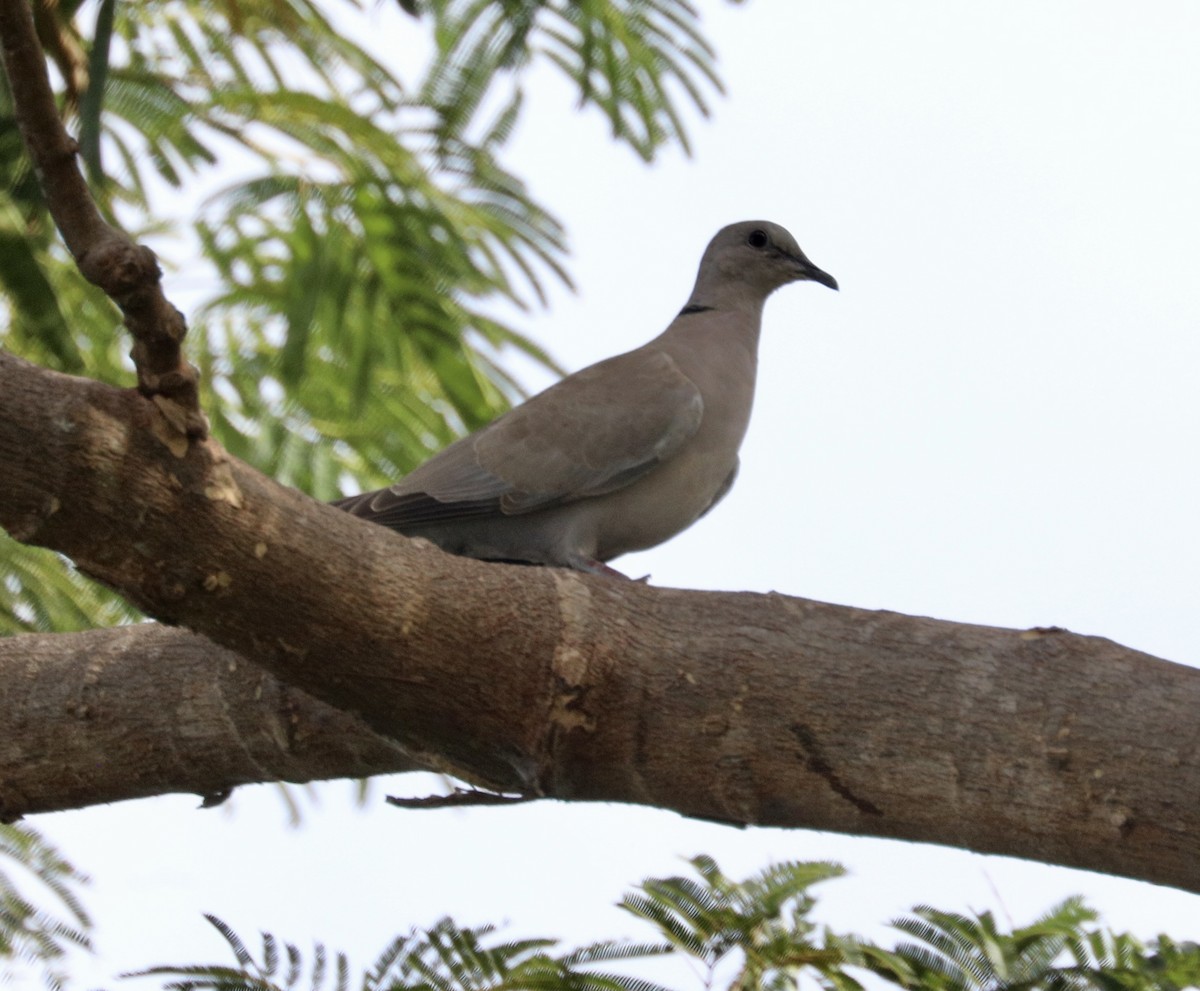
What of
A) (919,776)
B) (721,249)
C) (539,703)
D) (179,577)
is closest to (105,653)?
(179,577)

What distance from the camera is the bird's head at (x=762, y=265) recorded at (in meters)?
4.55

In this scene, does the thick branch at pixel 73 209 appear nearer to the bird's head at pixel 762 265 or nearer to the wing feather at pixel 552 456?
the wing feather at pixel 552 456

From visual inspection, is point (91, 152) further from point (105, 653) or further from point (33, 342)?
point (33, 342)

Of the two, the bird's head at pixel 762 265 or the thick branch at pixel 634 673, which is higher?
the bird's head at pixel 762 265

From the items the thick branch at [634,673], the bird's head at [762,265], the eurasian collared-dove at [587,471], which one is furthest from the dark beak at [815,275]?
the thick branch at [634,673]

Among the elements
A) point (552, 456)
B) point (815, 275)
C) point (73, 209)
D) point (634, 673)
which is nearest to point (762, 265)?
point (815, 275)

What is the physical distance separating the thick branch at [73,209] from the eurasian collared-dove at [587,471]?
4.88ft

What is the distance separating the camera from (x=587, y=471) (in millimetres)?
3621

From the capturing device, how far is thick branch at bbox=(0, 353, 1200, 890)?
2.22m

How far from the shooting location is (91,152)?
2375mm

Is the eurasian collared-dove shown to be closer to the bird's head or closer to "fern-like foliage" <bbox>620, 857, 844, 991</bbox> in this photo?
the bird's head

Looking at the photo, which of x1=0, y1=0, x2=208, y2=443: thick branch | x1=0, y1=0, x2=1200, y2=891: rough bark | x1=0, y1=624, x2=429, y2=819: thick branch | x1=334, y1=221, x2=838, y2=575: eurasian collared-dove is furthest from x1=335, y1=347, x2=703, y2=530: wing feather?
x1=0, y1=0, x2=208, y2=443: thick branch

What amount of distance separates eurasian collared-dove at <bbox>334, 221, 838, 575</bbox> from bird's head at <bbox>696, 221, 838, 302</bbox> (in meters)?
0.67

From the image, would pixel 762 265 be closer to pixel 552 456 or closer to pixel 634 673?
pixel 552 456
